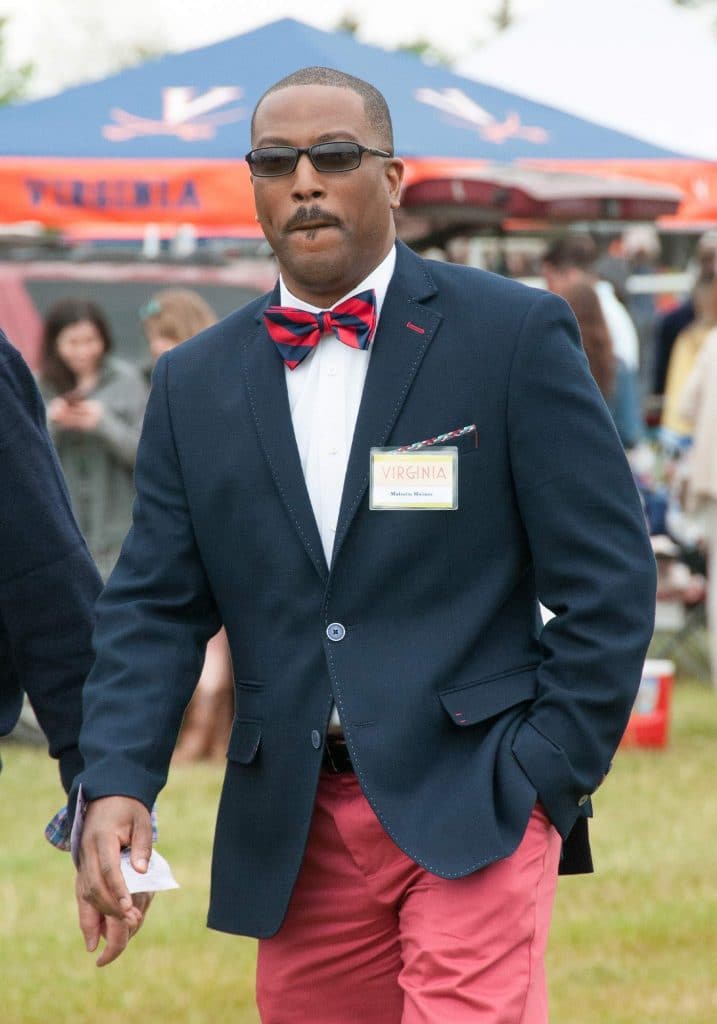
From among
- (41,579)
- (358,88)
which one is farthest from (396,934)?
(358,88)

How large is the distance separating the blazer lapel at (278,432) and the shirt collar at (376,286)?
3.1 inches

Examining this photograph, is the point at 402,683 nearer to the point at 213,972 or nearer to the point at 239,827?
the point at 239,827

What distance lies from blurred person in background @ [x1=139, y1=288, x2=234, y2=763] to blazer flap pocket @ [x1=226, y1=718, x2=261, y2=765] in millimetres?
5254

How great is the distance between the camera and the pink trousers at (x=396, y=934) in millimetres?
3080

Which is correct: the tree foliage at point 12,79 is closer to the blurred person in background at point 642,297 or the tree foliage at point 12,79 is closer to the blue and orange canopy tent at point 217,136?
the blurred person in background at point 642,297

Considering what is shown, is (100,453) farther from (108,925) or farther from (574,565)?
(574,565)

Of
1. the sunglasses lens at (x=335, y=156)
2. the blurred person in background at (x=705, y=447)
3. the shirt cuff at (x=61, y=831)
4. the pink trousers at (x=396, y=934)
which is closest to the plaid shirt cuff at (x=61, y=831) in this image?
the shirt cuff at (x=61, y=831)

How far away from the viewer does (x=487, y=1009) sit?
9.94 ft

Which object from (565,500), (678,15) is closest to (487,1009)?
(565,500)

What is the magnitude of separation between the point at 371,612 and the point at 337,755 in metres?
0.27

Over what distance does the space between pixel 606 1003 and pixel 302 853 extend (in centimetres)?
248

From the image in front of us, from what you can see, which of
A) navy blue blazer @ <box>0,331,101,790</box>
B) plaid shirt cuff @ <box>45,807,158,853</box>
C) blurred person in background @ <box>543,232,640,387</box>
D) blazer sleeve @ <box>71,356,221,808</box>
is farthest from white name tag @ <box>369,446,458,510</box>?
blurred person in background @ <box>543,232,640,387</box>

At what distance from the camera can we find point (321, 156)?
3.21 m

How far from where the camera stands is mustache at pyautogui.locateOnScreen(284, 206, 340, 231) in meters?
3.21
